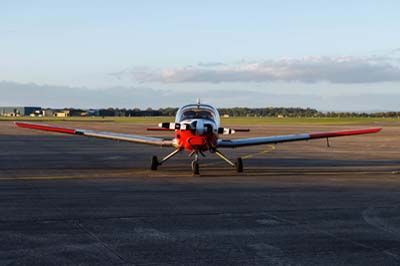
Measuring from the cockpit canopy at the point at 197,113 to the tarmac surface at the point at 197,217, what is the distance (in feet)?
6.06

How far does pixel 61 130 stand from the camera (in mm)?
20250

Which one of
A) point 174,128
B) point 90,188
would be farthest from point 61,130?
point 90,188

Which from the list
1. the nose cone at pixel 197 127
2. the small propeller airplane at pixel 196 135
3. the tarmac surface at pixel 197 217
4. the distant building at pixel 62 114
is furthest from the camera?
the distant building at pixel 62 114

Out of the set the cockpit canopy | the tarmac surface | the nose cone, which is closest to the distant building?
the cockpit canopy

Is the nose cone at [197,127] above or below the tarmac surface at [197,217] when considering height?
above

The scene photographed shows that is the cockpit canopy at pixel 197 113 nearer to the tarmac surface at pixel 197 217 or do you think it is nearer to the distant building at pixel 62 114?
the tarmac surface at pixel 197 217

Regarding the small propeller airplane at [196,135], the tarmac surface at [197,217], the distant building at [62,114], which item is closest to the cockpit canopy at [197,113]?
the small propeller airplane at [196,135]

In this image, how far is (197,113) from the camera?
18656mm

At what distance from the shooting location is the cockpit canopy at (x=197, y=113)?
1853 cm

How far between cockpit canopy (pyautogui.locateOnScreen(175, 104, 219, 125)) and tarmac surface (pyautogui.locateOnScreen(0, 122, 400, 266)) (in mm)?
1848

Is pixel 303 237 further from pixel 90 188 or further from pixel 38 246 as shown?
pixel 90 188

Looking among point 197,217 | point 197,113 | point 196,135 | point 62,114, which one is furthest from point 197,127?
point 62,114

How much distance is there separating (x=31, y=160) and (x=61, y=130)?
2738 mm

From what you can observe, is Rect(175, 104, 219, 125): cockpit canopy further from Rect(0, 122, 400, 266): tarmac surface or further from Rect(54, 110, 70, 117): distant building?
Rect(54, 110, 70, 117): distant building
